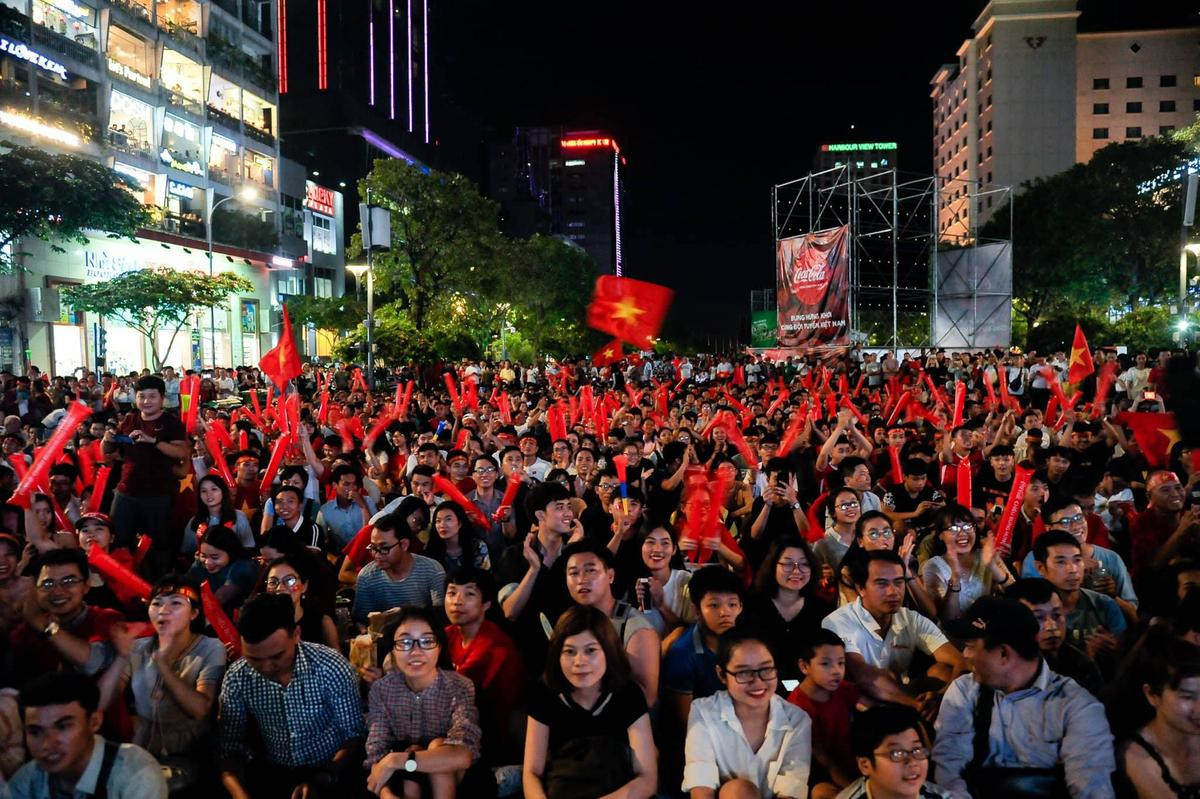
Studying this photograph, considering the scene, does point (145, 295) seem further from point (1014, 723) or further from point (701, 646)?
point (1014, 723)

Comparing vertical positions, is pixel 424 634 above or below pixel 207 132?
below

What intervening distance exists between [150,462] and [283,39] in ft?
163

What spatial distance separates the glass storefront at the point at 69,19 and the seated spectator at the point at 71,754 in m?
30.7

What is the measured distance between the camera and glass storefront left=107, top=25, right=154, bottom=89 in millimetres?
31172

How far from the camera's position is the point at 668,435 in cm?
1019

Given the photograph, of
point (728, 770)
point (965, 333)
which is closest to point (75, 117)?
point (965, 333)

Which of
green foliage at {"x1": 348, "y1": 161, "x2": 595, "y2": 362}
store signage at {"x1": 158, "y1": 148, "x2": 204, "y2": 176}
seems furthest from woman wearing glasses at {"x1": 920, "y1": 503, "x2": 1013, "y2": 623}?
store signage at {"x1": 158, "y1": 148, "x2": 204, "y2": 176}

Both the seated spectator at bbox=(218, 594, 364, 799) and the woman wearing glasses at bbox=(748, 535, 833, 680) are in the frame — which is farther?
the woman wearing glasses at bbox=(748, 535, 833, 680)

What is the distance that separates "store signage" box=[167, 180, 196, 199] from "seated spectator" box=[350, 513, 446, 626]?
1335 inches

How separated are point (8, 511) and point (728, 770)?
16.5 feet

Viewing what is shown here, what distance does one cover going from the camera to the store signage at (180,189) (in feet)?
112

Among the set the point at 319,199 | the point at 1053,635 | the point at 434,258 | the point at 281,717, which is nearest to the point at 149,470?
the point at 281,717

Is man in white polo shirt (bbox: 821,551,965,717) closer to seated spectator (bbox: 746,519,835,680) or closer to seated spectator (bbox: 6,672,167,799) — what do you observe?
seated spectator (bbox: 746,519,835,680)

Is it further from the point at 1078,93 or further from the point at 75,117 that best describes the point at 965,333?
the point at 1078,93
